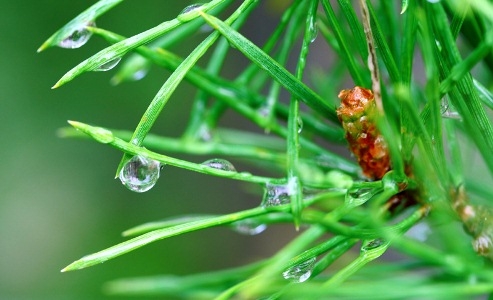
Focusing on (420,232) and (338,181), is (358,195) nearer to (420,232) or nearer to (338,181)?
(338,181)

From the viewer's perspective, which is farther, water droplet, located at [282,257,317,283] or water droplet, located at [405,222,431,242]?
water droplet, located at [405,222,431,242]

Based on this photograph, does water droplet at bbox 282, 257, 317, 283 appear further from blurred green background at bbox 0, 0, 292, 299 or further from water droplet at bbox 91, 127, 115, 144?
blurred green background at bbox 0, 0, 292, 299

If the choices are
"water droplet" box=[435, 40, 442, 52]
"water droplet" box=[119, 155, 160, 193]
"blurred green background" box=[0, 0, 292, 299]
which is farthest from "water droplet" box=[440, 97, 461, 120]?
"blurred green background" box=[0, 0, 292, 299]

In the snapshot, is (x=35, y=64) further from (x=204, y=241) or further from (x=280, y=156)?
(x=280, y=156)

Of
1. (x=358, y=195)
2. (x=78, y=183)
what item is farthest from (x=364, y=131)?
(x=78, y=183)

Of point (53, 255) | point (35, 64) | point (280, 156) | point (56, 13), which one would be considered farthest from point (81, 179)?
point (280, 156)

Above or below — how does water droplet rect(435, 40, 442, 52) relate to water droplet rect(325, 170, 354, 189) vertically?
above

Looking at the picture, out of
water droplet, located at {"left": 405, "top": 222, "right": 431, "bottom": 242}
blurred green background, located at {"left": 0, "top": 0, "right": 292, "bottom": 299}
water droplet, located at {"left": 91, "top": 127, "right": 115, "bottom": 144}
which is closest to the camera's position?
water droplet, located at {"left": 91, "top": 127, "right": 115, "bottom": 144}
